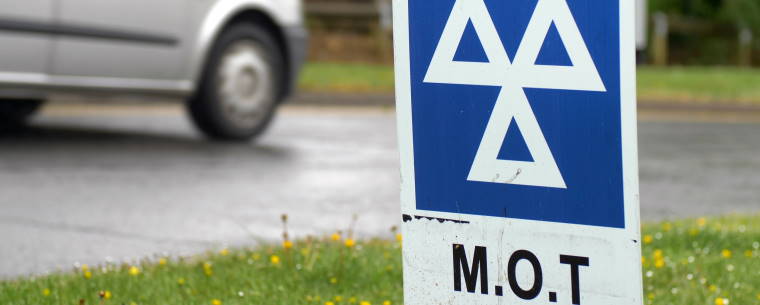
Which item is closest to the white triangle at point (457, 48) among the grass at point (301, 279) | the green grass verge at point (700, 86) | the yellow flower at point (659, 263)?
the grass at point (301, 279)

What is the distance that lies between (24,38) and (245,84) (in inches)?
72.7

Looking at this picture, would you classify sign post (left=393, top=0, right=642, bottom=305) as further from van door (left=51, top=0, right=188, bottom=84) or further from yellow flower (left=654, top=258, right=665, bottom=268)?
van door (left=51, top=0, right=188, bottom=84)

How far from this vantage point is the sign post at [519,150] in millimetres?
2678

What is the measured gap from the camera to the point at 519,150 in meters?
2.78

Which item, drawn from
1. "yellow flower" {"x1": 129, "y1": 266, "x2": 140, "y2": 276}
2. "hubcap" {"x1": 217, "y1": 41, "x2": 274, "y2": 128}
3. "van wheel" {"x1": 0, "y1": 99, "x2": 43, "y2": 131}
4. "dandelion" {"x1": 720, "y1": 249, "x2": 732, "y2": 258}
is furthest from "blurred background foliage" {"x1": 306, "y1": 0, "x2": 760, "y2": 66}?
"yellow flower" {"x1": 129, "y1": 266, "x2": 140, "y2": 276}

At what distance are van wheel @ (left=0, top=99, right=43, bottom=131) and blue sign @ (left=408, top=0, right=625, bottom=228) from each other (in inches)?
336

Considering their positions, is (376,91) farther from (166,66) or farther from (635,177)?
(635,177)

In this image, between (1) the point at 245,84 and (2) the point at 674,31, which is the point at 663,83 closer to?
(1) the point at 245,84

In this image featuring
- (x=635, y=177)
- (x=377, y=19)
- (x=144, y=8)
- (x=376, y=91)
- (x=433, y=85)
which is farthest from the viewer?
(x=377, y=19)

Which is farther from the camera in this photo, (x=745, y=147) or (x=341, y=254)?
(x=745, y=147)

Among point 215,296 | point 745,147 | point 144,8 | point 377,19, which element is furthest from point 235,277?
point 377,19

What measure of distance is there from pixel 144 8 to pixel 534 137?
7088mm

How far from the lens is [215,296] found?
4547 mm

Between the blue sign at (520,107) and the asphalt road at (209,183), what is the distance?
9.34 ft
